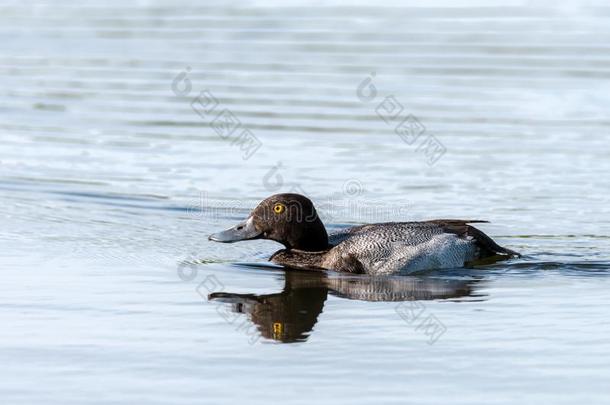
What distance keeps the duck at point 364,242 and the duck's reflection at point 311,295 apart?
0.27 m

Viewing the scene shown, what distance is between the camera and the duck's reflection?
40.7 ft

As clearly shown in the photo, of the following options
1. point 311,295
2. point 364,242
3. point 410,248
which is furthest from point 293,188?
point 311,295

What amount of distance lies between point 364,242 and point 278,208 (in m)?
1.06

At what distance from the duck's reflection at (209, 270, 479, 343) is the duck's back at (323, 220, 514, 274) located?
0.23 m

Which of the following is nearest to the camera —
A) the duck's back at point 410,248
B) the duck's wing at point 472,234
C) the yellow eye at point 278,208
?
the duck's back at point 410,248

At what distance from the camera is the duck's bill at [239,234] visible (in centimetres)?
1562

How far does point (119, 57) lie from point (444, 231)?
14.4m

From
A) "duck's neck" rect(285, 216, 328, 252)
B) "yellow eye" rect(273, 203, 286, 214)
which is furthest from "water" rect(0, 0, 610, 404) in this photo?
"yellow eye" rect(273, 203, 286, 214)

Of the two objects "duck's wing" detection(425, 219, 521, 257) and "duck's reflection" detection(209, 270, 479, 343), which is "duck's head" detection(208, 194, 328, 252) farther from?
"duck's wing" detection(425, 219, 521, 257)

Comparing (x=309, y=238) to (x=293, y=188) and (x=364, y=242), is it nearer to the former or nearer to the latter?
(x=364, y=242)

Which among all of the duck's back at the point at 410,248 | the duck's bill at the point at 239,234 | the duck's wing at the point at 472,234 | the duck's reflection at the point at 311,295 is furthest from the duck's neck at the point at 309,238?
the duck's wing at the point at 472,234

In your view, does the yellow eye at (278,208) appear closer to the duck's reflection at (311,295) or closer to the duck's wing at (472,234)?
the duck's reflection at (311,295)

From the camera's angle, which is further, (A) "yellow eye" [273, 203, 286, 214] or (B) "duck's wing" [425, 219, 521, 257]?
(A) "yellow eye" [273, 203, 286, 214]

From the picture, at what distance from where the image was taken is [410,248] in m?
15.1
